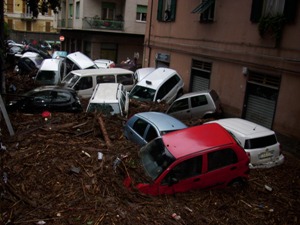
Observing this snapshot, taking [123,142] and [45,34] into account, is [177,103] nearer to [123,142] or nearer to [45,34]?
[123,142]

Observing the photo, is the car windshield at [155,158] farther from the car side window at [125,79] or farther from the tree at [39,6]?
the tree at [39,6]

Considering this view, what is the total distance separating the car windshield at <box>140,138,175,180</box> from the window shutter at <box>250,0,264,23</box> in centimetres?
928

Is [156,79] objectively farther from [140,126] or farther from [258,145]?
[258,145]

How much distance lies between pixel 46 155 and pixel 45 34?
179 ft

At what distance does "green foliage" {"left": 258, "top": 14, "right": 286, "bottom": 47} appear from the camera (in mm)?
13238

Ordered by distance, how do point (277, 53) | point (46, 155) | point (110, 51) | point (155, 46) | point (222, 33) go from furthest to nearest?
point (110, 51), point (155, 46), point (222, 33), point (277, 53), point (46, 155)

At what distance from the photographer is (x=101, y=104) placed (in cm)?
1267

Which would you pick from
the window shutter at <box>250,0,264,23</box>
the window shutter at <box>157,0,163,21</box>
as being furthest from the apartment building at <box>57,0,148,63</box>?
the window shutter at <box>250,0,264,23</box>

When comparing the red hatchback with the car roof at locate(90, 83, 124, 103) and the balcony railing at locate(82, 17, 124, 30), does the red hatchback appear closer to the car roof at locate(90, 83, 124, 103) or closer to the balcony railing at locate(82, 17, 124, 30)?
the car roof at locate(90, 83, 124, 103)

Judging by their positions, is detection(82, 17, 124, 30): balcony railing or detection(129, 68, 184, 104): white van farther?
detection(82, 17, 124, 30): balcony railing

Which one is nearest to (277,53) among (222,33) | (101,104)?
(222,33)

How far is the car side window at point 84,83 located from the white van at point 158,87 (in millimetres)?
2050

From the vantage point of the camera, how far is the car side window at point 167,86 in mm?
16594

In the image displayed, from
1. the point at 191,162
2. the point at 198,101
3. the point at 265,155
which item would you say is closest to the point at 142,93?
the point at 198,101
